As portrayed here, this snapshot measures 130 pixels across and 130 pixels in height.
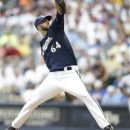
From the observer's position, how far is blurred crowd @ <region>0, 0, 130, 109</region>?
12312 mm

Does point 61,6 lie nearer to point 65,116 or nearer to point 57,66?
point 57,66

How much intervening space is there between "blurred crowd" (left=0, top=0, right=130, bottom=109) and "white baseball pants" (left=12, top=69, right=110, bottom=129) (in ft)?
9.65

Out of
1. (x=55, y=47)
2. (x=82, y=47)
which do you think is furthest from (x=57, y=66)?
(x=82, y=47)

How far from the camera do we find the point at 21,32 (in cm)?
1518

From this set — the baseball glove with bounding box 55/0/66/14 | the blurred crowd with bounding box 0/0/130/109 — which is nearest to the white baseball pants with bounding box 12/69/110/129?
the baseball glove with bounding box 55/0/66/14

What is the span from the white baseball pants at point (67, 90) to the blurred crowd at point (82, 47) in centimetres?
294

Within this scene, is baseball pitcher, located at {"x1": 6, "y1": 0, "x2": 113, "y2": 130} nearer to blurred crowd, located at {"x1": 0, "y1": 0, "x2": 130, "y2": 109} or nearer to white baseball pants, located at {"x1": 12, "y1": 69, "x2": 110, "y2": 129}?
white baseball pants, located at {"x1": 12, "y1": 69, "x2": 110, "y2": 129}

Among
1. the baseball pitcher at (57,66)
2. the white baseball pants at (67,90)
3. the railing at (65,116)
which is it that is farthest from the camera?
the railing at (65,116)

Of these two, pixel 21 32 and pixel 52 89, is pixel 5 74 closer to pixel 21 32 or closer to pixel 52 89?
pixel 21 32

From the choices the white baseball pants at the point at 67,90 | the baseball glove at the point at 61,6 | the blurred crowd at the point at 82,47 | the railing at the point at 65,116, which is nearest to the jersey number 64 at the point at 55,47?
the white baseball pants at the point at 67,90

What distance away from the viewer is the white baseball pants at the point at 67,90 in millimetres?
8227

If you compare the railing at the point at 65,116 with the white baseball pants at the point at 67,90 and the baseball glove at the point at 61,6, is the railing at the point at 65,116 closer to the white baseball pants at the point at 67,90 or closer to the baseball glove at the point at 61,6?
the white baseball pants at the point at 67,90

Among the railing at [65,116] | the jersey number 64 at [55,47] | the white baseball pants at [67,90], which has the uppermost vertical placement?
the jersey number 64 at [55,47]

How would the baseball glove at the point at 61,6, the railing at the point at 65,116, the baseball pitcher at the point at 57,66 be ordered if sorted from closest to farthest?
the baseball glove at the point at 61,6
the baseball pitcher at the point at 57,66
the railing at the point at 65,116
